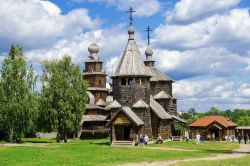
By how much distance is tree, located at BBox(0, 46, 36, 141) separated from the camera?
55594 millimetres

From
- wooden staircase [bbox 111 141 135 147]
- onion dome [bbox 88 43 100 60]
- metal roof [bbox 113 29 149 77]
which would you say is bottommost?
wooden staircase [bbox 111 141 135 147]

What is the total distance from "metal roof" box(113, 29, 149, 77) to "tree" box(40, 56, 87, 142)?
6887 millimetres

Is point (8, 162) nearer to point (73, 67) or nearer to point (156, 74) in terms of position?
point (73, 67)

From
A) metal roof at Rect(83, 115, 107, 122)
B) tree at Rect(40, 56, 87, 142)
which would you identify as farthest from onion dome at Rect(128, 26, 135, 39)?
metal roof at Rect(83, 115, 107, 122)

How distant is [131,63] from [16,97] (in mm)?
16225

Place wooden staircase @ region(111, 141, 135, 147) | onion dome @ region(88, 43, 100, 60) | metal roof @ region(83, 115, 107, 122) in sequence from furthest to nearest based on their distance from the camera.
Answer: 1. onion dome @ region(88, 43, 100, 60)
2. metal roof @ region(83, 115, 107, 122)
3. wooden staircase @ region(111, 141, 135, 147)

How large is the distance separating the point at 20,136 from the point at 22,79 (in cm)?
801

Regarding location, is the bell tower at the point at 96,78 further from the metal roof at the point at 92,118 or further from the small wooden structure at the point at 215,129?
the small wooden structure at the point at 215,129

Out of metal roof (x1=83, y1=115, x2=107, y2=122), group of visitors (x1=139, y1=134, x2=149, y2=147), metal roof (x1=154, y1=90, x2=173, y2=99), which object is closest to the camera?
group of visitors (x1=139, y1=134, x2=149, y2=147)

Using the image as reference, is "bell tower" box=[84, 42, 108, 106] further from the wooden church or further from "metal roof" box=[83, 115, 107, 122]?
the wooden church

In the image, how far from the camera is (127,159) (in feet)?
106

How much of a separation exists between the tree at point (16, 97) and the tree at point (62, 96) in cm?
213

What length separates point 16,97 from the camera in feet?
183

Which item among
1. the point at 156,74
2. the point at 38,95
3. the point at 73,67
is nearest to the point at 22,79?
the point at 38,95
